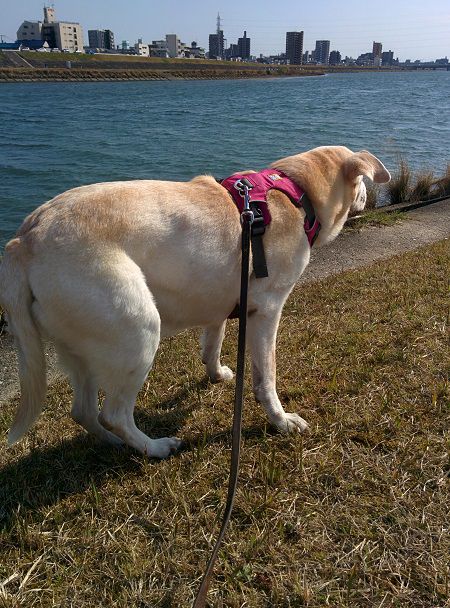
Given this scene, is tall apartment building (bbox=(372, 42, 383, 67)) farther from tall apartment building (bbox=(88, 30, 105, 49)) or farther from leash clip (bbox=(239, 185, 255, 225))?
leash clip (bbox=(239, 185, 255, 225))

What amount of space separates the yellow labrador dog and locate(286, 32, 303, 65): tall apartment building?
178329 mm

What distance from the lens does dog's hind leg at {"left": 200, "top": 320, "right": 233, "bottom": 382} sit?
3.77 meters

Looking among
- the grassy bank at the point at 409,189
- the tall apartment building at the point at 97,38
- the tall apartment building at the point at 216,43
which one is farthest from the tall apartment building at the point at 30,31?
the grassy bank at the point at 409,189

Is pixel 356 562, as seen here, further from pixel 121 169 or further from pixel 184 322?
pixel 121 169

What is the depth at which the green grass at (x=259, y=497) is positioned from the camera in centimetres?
221

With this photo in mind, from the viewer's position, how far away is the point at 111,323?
2.54 meters

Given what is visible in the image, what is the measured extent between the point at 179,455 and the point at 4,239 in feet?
26.6

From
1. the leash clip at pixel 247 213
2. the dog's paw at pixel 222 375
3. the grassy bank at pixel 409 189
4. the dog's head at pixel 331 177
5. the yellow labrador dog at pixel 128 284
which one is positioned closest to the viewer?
the yellow labrador dog at pixel 128 284

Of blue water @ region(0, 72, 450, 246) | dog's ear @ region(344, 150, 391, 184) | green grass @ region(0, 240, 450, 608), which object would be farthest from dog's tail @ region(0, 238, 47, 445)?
blue water @ region(0, 72, 450, 246)

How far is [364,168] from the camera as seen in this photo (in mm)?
3561

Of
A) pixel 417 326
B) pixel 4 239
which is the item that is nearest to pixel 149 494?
pixel 417 326

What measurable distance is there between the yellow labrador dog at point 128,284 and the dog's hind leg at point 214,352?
473 mm

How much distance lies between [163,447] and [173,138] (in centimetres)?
2048

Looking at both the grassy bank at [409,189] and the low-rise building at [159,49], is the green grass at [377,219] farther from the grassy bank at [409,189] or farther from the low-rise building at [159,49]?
the low-rise building at [159,49]
